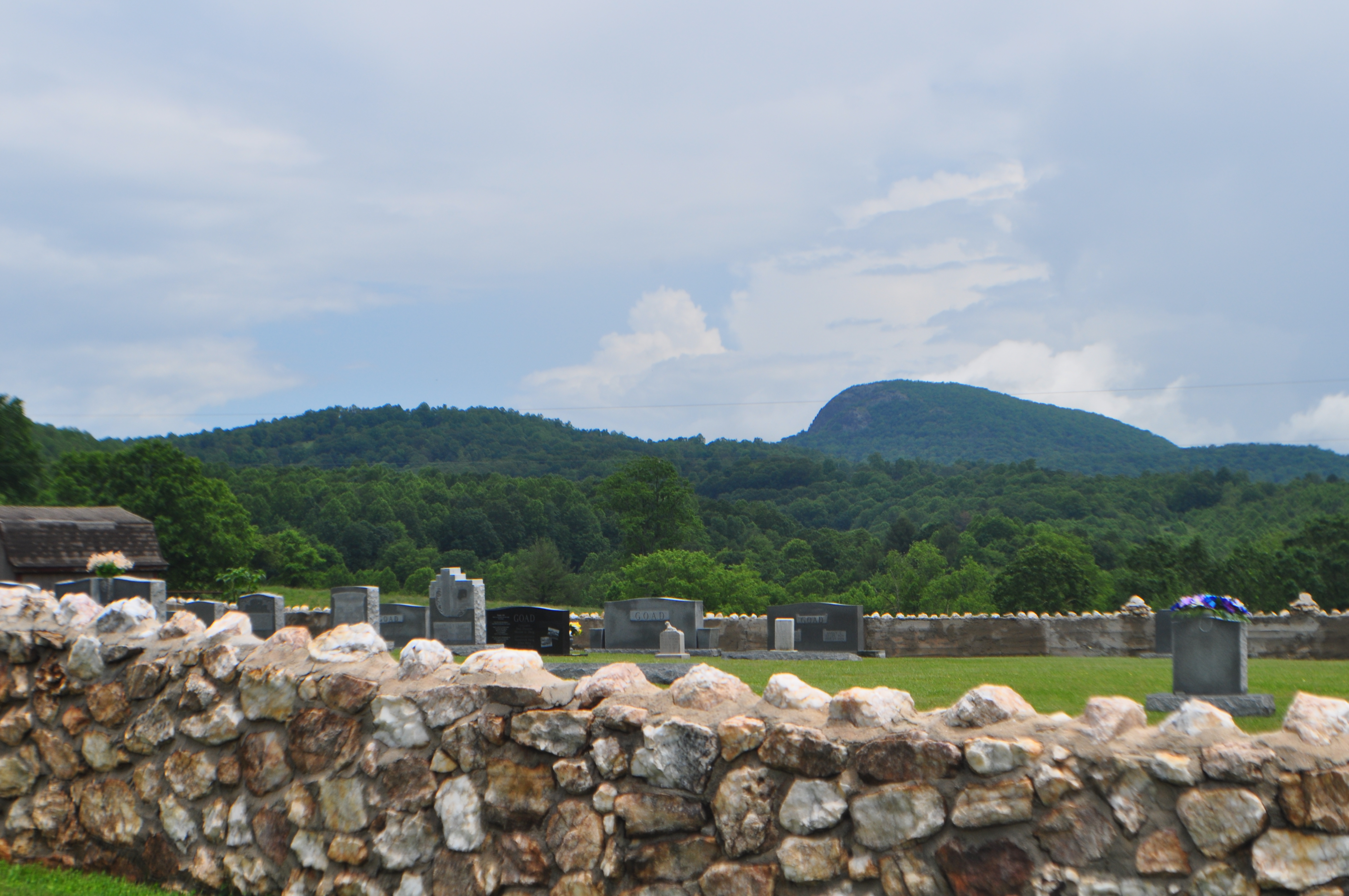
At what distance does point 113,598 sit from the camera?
20.0 metres

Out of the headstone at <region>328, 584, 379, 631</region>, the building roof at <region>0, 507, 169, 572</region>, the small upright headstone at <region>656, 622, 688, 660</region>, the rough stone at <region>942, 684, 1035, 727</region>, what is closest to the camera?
the rough stone at <region>942, 684, 1035, 727</region>

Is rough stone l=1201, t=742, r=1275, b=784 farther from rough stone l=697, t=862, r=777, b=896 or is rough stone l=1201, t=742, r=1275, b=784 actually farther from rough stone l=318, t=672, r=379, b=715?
rough stone l=318, t=672, r=379, b=715

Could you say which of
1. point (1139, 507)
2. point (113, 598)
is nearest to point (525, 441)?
point (1139, 507)

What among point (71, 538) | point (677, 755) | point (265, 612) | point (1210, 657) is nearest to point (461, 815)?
point (677, 755)

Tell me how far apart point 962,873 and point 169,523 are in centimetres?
4837

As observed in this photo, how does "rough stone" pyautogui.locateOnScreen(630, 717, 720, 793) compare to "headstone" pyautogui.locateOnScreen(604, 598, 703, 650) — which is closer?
"rough stone" pyautogui.locateOnScreen(630, 717, 720, 793)

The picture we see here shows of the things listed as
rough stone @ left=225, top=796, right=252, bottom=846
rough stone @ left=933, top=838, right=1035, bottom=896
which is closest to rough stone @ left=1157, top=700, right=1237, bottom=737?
rough stone @ left=933, top=838, right=1035, bottom=896

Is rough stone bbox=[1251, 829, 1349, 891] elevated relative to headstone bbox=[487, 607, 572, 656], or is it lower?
elevated

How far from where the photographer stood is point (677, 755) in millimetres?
3174

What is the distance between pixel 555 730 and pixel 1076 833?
5.56ft

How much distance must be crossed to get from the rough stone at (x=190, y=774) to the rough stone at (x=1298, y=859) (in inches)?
149

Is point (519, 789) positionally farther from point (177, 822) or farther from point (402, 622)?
point (402, 622)

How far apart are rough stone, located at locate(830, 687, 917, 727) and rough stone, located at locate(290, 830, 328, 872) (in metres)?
2.09

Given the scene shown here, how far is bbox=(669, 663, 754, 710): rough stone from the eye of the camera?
3344 millimetres
